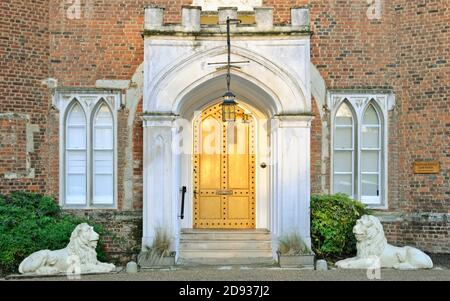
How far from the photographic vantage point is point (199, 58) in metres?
12.1

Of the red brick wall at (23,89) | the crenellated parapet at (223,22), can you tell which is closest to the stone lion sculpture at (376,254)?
the crenellated parapet at (223,22)

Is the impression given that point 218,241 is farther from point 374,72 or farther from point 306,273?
point 374,72

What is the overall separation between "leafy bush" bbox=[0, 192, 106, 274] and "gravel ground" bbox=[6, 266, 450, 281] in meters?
1.05

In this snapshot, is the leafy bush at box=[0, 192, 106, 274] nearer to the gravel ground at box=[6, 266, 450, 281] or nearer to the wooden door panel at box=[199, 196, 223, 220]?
the gravel ground at box=[6, 266, 450, 281]

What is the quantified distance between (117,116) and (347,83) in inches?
213

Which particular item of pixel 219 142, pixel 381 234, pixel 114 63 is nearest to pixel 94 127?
pixel 114 63

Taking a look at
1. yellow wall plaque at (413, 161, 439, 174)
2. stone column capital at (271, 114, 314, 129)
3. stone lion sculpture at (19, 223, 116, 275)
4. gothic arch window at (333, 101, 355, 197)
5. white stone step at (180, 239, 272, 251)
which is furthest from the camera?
gothic arch window at (333, 101, 355, 197)

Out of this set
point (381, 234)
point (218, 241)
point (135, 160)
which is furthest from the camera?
point (135, 160)

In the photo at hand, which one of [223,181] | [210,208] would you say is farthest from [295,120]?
[210,208]

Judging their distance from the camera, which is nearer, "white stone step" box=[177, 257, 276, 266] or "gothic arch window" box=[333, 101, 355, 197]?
"white stone step" box=[177, 257, 276, 266]

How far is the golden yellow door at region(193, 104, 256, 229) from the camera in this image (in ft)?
46.2

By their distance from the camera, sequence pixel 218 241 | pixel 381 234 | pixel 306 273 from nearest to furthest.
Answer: pixel 306 273, pixel 381 234, pixel 218 241

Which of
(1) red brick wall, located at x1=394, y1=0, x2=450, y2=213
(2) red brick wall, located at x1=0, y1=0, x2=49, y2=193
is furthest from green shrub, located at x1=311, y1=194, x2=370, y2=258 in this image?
(2) red brick wall, located at x1=0, y1=0, x2=49, y2=193

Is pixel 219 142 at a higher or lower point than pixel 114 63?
lower
